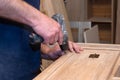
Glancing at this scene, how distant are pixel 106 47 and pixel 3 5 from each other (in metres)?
0.68

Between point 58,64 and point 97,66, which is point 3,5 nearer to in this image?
point 58,64

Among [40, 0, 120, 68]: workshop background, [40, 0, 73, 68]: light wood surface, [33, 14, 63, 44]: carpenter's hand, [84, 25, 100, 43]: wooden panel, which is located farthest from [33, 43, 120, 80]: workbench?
[40, 0, 120, 68]: workshop background

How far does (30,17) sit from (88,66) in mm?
331

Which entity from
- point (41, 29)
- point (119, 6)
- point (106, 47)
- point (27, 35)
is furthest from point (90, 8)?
point (41, 29)

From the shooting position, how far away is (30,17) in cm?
100

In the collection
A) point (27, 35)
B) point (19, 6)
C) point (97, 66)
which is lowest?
point (97, 66)

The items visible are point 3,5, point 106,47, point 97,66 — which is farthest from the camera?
point 106,47

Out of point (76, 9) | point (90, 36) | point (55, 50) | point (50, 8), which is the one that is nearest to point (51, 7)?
point (50, 8)

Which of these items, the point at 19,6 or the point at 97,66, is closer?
the point at 19,6

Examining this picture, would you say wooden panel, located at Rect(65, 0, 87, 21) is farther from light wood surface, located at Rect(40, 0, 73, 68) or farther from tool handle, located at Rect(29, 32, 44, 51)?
tool handle, located at Rect(29, 32, 44, 51)

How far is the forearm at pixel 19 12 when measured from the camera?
96cm

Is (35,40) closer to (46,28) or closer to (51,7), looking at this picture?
(46,28)

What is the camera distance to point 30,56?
1.32 metres

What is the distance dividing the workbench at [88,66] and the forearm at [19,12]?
22 cm
